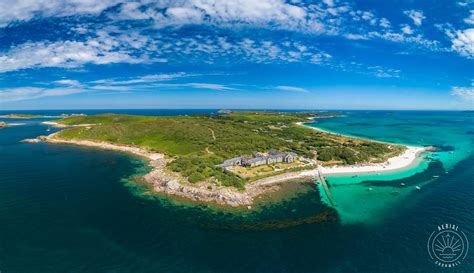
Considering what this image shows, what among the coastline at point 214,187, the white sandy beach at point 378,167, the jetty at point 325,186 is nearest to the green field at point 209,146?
the coastline at point 214,187

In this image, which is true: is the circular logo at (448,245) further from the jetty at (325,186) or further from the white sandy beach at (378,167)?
the white sandy beach at (378,167)

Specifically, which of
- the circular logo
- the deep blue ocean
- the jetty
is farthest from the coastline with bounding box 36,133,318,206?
the circular logo

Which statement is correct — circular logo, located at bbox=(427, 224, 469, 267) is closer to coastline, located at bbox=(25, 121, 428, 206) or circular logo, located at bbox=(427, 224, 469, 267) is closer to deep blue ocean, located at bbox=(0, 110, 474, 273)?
deep blue ocean, located at bbox=(0, 110, 474, 273)

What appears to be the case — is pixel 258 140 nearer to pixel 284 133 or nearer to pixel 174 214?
pixel 284 133

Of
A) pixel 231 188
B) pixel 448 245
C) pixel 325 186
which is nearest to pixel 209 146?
pixel 231 188

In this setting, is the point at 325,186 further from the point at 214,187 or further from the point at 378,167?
the point at 378,167

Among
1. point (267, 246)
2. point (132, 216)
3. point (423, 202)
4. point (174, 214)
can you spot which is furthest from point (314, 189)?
point (132, 216)

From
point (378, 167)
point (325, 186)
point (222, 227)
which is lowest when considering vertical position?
point (222, 227)
